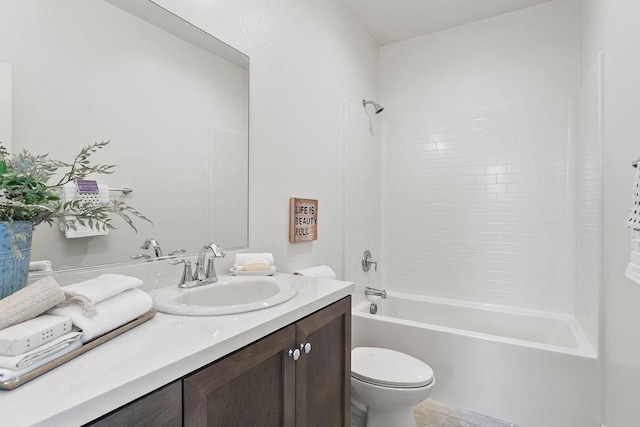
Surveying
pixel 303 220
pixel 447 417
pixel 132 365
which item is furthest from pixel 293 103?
pixel 447 417

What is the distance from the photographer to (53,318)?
662 mm

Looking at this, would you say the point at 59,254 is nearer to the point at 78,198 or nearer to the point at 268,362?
the point at 78,198

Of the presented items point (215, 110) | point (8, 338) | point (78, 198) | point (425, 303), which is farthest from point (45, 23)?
point (425, 303)

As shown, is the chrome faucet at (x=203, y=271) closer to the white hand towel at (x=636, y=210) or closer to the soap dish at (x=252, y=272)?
the soap dish at (x=252, y=272)

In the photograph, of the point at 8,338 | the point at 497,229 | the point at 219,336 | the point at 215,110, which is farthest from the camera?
the point at 497,229

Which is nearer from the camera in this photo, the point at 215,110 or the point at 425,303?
the point at 215,110

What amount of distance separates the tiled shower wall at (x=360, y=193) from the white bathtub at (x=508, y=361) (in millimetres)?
329

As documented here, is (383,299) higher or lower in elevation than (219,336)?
lower

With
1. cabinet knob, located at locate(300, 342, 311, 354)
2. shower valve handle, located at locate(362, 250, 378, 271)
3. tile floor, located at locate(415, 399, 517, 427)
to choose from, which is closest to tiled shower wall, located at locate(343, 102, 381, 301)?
shower valve handle, located at locate(362, 250, 378, 271)

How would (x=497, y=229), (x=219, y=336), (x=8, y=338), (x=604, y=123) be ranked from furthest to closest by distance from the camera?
(x=497, y=229) → (x=604, y=123) → (x=219, y=336) → (x=8, y=338)

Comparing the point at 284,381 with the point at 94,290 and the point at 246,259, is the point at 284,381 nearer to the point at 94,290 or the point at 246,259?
the point at 94,290

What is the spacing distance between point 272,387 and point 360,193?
6.53 ft

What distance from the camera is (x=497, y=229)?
8.76 feet

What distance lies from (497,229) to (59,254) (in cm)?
277
